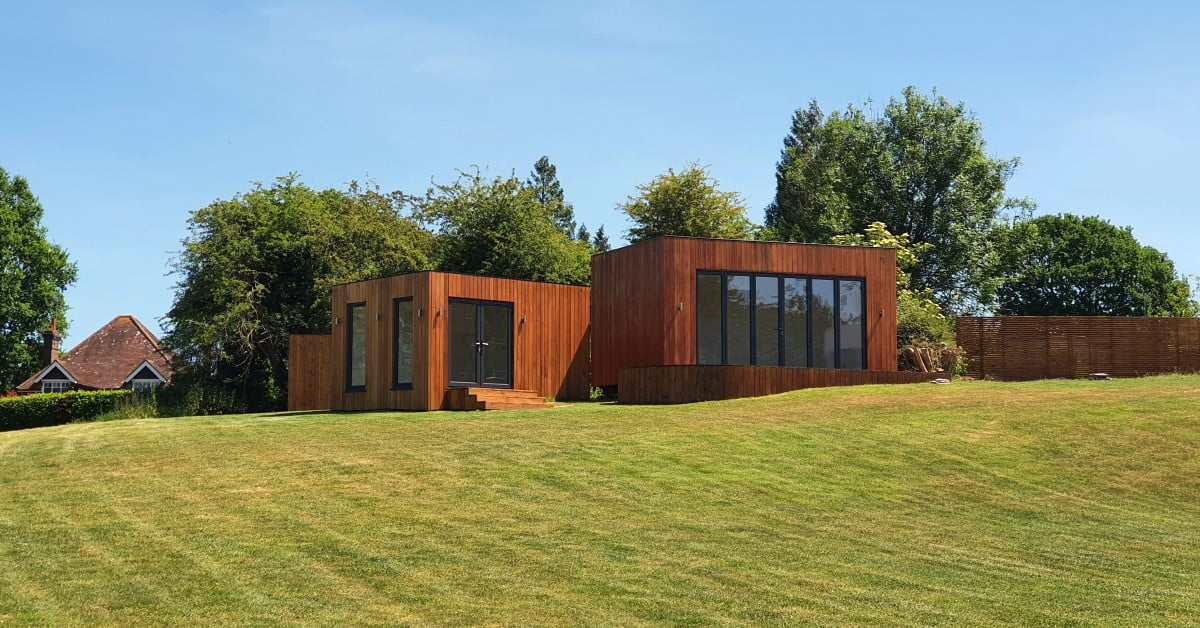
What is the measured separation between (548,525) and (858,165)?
39.5m

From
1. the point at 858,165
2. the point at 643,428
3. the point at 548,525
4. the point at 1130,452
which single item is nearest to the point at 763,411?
Result: the point at 643,428

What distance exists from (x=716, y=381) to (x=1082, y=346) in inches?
567

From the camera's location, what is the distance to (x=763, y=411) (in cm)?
1914

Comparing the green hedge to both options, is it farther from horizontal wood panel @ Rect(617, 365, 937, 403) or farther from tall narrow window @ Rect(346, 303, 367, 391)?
horizontal wood panel @ Rect(617, 365, 937, 403)

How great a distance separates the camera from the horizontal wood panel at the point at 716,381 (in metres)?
22.1

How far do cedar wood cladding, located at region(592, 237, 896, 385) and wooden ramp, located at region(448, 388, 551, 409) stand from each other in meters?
2.56

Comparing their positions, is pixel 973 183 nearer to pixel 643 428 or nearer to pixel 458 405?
pixel 458 405

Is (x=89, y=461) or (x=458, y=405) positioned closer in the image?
(x=89, y=461)

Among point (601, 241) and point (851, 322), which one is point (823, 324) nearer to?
point (851, 322)

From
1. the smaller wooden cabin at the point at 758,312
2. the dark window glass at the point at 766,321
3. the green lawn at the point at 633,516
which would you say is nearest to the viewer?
the green lawn at the point at 633,516

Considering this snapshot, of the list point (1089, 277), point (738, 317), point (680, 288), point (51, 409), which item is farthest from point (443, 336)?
point (1089, 277)

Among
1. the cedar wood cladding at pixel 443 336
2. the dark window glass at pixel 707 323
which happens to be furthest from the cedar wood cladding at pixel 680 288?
the cedar wood cladding at pixel 443 336

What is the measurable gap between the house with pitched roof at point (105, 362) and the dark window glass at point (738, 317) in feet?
113

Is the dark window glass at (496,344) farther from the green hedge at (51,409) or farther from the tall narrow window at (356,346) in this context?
the green hedge at (51,409)
